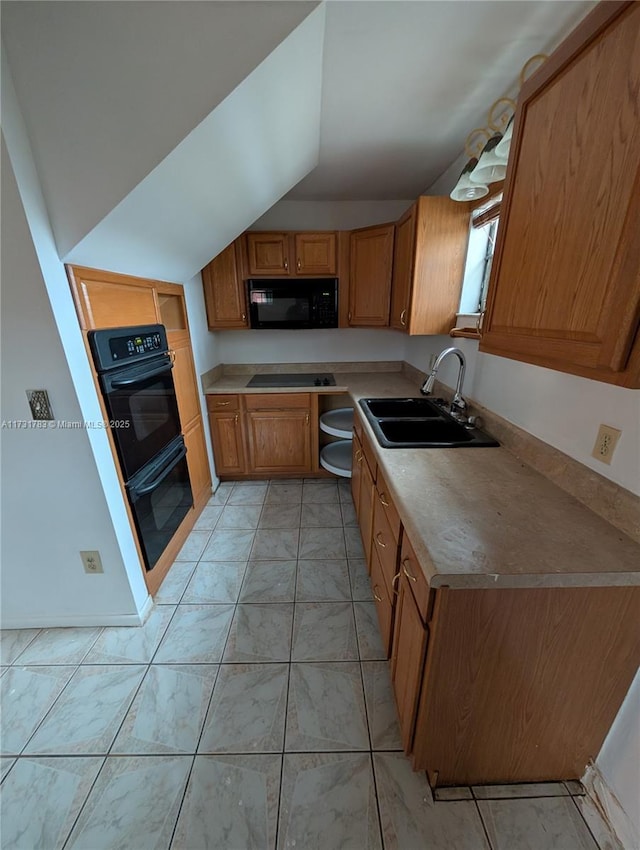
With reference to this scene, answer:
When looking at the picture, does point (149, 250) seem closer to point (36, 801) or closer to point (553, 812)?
point (36, 801)

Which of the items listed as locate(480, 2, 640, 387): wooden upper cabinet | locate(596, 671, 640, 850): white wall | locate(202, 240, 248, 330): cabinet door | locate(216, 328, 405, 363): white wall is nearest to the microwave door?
locate(202, 240, 248, 330): cabinet door

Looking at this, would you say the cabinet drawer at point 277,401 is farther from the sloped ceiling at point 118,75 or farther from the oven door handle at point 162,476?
the sloped ceiling at point 118,75

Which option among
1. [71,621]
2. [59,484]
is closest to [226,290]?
[59,484]

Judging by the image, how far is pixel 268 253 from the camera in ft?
8.38

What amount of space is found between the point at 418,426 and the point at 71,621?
2054mm

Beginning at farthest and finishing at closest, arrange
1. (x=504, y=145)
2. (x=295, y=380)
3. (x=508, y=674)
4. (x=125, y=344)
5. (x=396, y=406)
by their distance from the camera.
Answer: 1. (x=295, y=380)
2. (x=396, y=406)
3. (x=125, y=344)
4. (x=504, y=145)
5. (x=508, y=674)

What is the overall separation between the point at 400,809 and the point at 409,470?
3.50 ft

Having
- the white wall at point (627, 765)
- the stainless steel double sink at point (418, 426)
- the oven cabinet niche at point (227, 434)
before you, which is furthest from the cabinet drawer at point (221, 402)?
the white wall at point (627, 765)

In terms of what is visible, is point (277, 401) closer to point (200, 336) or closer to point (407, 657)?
point (200, 336)

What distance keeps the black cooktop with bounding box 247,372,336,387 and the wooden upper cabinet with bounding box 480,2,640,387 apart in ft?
6.03

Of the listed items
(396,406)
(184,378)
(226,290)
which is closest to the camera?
(396,406)

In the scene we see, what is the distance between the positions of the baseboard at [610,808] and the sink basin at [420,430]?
1.25 m

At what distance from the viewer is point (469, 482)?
114 centimetres

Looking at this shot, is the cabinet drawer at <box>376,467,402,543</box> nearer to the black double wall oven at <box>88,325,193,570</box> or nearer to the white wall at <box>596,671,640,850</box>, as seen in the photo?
the white wall at <box>596,671,640,850</box>
